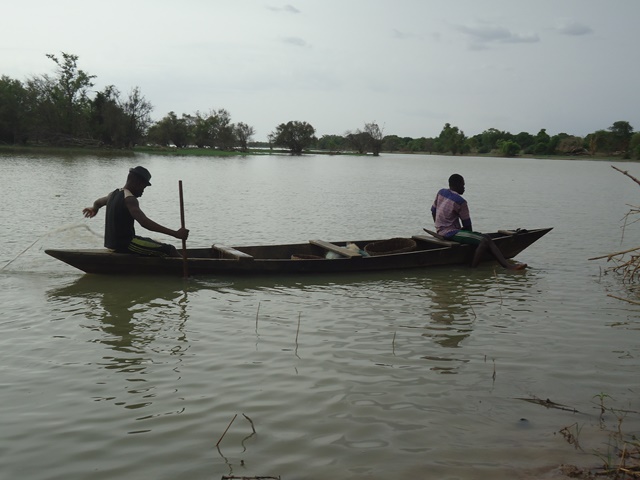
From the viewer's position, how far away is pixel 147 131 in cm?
8219

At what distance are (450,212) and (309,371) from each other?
5.98m

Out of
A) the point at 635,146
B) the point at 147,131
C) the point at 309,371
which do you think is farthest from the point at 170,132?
the point at 309,371

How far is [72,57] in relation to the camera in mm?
68250

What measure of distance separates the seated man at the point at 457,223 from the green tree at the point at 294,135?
10212 centimetres

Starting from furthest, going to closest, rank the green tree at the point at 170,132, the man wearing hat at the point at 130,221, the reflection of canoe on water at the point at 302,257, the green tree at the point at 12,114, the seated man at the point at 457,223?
the green tree at the point at 170,132, the green tree at the point at 12,114, the seated man at the point at 457,223, the reflection of canoe on water at the point at 302,257, the man wearing hat at the point at 130,221

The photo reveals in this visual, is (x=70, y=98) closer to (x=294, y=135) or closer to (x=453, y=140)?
(x=294, y=135)

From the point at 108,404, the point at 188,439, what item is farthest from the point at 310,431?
the point at 108,404

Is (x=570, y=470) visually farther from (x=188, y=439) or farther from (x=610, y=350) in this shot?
(x=610, y=350)

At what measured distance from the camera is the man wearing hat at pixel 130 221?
815cm

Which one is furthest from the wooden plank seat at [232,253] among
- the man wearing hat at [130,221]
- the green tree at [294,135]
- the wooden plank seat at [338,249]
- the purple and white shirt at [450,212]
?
the green tree at [294,135]

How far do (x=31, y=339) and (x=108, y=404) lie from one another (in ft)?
6.75

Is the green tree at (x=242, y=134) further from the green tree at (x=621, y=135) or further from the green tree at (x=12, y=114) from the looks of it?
the green tree at (x=621, y=135)

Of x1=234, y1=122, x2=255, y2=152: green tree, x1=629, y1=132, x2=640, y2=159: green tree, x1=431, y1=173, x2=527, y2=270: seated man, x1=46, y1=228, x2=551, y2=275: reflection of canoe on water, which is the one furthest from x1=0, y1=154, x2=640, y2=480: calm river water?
x1=234, y1=122, x2=255, y2=152: green tree

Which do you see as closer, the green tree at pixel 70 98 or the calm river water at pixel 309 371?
the calm river water at pixel 309 371
